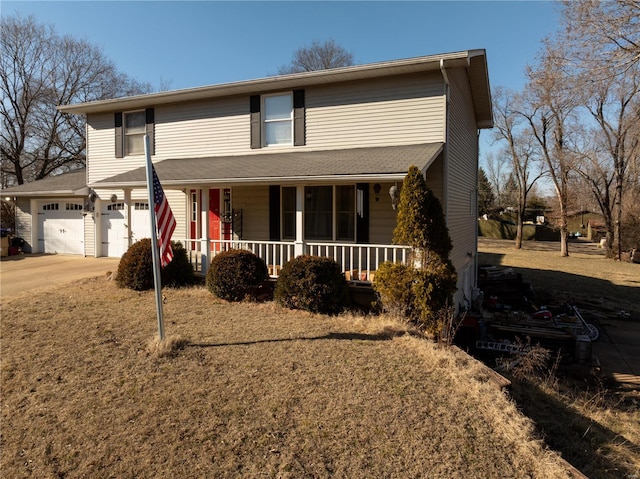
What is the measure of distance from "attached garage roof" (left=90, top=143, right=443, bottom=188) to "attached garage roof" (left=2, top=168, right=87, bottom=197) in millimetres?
4862

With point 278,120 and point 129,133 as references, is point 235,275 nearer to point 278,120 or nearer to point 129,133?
point 278,120

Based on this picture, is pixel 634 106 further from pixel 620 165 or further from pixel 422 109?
pixel 422 109

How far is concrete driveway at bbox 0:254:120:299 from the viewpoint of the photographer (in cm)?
1037

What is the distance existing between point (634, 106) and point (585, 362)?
2186 cm

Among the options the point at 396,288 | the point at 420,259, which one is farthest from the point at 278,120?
the point at 396,288

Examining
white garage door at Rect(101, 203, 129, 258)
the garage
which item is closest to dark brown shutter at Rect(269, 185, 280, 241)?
the garage

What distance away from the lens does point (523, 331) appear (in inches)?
336

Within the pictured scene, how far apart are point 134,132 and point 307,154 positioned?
6.53m

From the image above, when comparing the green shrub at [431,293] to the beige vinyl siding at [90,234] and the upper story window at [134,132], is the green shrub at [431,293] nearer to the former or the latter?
the upper story window at [134,132]

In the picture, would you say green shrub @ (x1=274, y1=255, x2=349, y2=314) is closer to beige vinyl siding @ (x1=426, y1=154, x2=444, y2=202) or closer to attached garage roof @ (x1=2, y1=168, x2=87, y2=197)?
beige vinyl siding @ (x1=426, y1=154, x2=444, y2=202)

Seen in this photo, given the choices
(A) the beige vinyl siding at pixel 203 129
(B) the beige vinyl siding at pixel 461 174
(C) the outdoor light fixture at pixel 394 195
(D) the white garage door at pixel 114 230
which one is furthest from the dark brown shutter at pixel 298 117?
(D) the white garage door at pixel 114 230

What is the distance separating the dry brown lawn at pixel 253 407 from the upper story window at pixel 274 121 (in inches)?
237

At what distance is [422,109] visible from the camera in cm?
952

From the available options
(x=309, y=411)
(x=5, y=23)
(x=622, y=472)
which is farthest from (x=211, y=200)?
(x=5, y=23)
